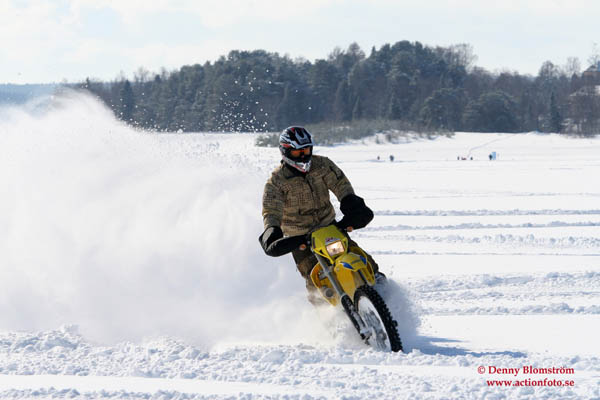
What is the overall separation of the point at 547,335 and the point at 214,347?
3114mm

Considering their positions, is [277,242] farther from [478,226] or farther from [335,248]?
[478,226]

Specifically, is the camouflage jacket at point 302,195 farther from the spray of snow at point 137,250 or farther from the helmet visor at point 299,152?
the spray of snow at point 137,250

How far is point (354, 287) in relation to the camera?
595 centimetres

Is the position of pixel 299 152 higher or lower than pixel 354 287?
higher

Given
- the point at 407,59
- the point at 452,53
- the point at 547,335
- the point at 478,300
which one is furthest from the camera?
the point at 452,53

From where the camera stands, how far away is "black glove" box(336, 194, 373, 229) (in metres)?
6.25

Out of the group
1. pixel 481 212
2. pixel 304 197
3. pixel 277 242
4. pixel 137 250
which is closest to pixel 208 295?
pixel 137 250

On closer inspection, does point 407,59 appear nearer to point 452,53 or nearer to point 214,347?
point 452,53

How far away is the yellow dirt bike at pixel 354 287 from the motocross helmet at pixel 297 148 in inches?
25.3

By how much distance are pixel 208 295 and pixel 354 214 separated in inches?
87.1

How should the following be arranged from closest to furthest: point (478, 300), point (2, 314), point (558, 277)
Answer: point (2, 314) < point (478, 300) < point (558, 277)

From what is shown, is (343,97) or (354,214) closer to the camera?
(354,214)

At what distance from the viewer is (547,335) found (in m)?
6.46

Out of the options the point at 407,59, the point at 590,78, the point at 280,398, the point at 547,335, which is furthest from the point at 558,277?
the point at 590,78
